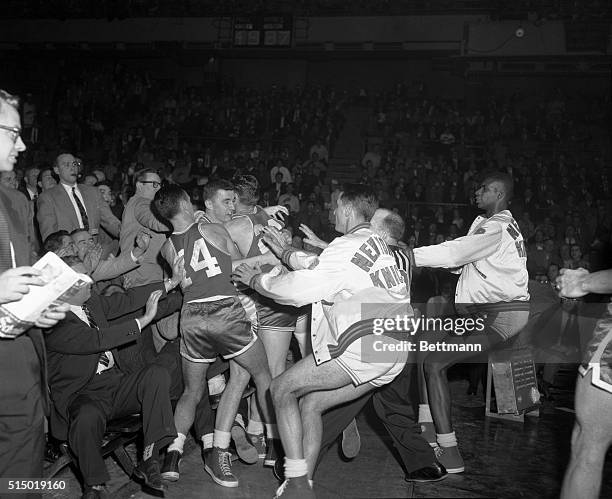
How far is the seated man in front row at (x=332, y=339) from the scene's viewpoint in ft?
12.4

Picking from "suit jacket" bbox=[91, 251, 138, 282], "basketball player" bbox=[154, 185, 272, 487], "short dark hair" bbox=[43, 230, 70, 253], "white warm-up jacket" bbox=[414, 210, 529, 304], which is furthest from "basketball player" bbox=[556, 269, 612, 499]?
"suit jacket" bbox=[91, 251, 138, 282]

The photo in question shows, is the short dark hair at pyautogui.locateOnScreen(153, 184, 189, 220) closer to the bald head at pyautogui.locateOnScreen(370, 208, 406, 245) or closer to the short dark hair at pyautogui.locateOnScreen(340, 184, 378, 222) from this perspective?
the short dark hair at pyautogui.locateOnScreen(340, 184, 378, 222)

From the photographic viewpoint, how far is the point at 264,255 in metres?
4.92

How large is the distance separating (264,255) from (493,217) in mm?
1845

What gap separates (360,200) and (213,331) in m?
1.30

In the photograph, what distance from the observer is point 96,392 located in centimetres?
411

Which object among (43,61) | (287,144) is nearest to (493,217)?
(287,144)

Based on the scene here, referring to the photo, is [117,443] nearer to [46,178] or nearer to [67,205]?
[67,205]

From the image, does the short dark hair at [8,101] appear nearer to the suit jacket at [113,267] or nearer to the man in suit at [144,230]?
the suit jacket at [113,267]

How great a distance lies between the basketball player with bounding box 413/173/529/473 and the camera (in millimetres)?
A: 4973

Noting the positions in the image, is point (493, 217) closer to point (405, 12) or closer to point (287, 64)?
point (405, 12)

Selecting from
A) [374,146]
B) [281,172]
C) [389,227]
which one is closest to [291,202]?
[281,172]

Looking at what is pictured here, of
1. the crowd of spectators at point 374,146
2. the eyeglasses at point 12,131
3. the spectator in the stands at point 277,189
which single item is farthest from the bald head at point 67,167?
the spectator in the stands at point 277,189

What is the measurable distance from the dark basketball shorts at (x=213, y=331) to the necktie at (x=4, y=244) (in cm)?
188
